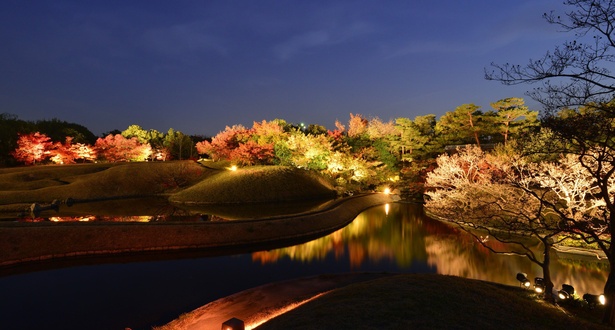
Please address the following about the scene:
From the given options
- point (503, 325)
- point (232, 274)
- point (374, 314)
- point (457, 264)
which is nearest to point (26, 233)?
point (232, 274)

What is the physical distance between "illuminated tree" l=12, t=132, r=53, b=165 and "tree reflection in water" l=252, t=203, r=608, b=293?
47227 mm

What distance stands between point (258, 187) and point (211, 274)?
24.7m

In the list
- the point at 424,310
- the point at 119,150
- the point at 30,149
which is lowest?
the point at 424,310

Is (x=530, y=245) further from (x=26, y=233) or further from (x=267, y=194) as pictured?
(x=26, y=233)

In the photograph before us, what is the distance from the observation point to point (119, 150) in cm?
5734

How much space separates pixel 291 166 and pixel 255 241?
25.8 m

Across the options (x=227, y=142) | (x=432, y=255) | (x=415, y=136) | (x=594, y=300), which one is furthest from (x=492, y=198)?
(x=227, y=142)

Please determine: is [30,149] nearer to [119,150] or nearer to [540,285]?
[119,150]

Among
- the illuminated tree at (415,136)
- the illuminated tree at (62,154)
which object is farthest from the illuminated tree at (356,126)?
the illuminated tree at (62,154)

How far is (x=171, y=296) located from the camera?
43.8 feet

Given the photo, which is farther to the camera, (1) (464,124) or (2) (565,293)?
(1) (464,124)

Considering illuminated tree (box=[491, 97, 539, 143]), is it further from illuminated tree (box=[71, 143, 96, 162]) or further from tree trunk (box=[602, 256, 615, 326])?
illuminated tree (box=[71, 143, 96, 162])

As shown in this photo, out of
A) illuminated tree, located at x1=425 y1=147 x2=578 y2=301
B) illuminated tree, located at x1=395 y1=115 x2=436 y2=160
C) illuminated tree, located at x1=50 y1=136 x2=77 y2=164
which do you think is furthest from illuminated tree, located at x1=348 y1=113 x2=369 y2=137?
illuminated tree, located at x1=50 y1=136 x2=77 y2=164

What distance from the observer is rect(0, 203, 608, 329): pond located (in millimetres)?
11859
